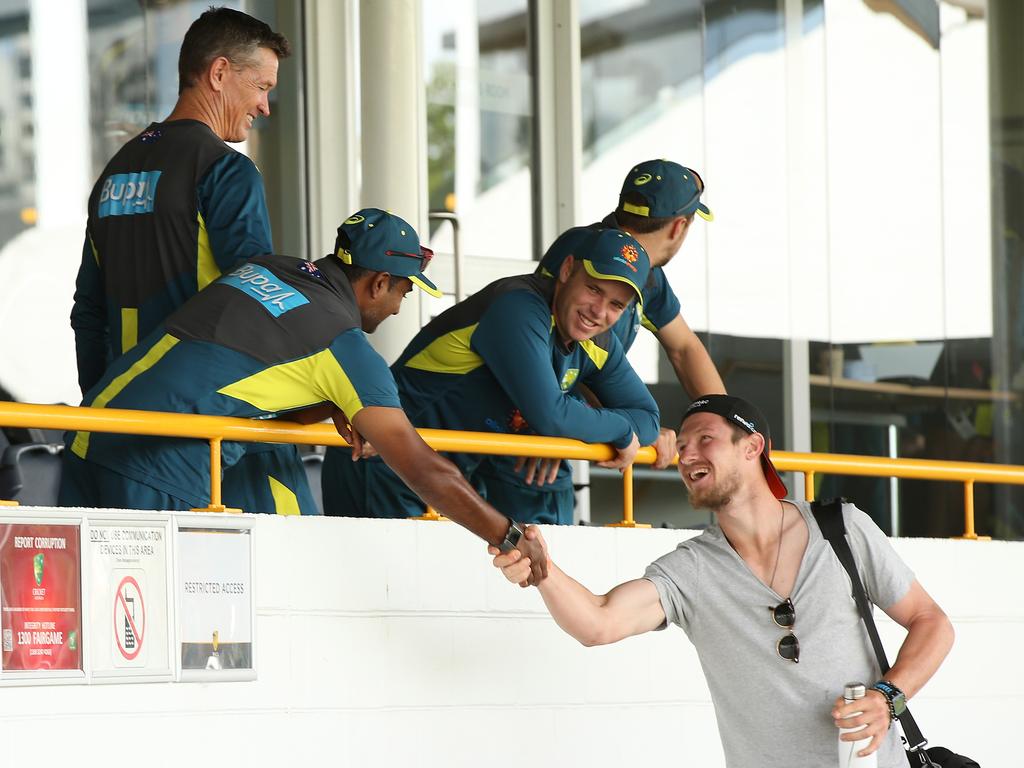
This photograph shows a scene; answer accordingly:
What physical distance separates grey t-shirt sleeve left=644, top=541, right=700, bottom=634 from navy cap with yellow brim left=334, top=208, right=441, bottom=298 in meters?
0.85

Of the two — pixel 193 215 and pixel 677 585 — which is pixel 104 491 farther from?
pixel 677 585

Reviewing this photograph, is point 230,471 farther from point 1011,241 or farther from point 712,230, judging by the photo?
point 1011,241

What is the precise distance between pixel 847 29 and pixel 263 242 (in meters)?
6.11

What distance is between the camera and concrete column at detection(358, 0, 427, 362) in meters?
6.86

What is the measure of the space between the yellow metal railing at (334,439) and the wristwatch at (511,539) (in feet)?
1.73

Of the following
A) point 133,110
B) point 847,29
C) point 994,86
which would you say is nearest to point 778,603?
point 133,110

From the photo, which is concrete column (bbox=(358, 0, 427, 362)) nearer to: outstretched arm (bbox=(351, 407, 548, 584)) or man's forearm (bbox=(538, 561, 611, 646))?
outstretched arm (bbox=(351, 407, 548, 584))

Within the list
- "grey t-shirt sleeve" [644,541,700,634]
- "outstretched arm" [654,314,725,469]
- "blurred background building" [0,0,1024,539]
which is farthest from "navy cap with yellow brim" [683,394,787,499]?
"blurred background building" [0,0,1024,539]

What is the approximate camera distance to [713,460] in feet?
12.5

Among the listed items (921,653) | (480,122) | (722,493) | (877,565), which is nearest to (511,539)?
(722,493)

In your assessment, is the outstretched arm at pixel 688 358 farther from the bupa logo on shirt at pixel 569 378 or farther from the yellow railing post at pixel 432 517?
the yellow railing post at pixel 432 517

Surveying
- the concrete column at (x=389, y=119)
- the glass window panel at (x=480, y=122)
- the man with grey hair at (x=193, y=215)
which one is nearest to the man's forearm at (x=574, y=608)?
the man with grey hair at (x=193, y=215)

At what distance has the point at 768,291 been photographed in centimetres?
904

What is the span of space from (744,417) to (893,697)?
2.47 feet
